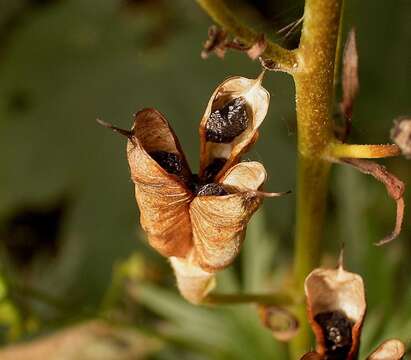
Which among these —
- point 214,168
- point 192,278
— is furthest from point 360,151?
point 192,278

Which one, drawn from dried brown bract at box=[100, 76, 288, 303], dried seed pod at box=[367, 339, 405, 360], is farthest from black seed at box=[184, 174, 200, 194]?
dried seed pod at box=[367, 339, 405, 360]

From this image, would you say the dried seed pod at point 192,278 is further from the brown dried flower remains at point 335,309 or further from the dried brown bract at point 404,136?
the dried brown bract at point 404,136

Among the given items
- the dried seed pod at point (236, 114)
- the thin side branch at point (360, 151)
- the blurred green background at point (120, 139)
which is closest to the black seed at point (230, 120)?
the dried seed pod at point (236, 114)

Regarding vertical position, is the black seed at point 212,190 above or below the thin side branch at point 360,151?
below

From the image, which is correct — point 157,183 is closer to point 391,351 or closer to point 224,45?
point 224,45

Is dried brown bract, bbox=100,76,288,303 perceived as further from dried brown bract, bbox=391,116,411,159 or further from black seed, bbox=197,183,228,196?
dried brown bract, bbox=391,116,411,159

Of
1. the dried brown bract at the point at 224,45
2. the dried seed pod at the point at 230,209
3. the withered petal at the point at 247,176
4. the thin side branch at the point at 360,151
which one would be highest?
the dried brown bract at the point at 224,45
